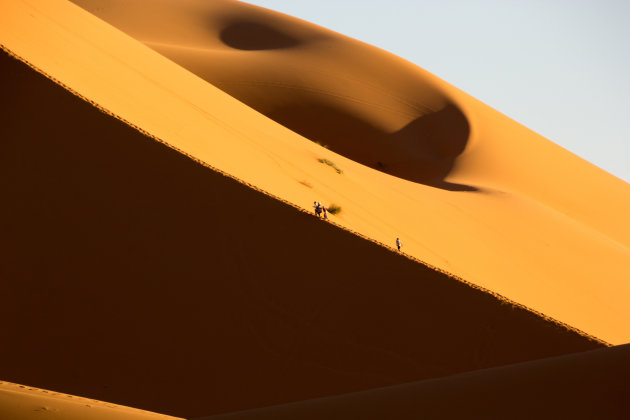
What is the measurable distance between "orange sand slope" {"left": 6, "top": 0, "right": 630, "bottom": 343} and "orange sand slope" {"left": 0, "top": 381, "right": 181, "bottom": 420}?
347cm

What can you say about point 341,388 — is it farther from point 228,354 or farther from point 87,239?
point 87,239

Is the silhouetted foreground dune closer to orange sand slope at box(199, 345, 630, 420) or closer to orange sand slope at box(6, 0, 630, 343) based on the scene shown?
orange sand slope at box(6, 0, 630, 343)

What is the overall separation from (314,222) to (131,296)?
1772 millimetres

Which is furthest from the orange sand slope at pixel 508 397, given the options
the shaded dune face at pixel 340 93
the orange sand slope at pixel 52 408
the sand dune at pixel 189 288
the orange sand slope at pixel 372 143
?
the shaded dune face at pixel 340 93

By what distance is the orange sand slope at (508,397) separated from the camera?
3199 millimetres

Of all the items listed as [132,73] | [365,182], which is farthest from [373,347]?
[365,182]

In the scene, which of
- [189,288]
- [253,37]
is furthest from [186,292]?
[253,37]

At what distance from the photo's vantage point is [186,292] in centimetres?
600

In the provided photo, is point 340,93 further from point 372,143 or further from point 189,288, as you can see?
point 189,288

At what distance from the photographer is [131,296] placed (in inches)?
233

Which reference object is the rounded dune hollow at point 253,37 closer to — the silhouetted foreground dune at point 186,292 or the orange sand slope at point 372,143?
the orange sand slope at point 372,143

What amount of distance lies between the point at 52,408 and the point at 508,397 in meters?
2.25

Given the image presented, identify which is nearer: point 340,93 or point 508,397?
point 508,397

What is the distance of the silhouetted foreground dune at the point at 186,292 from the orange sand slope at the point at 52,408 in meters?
1.56
